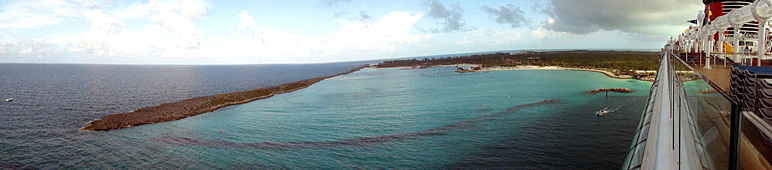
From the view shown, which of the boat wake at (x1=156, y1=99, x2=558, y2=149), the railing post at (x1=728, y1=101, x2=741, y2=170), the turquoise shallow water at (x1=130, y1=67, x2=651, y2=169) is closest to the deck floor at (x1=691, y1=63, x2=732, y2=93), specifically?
the turquoise shallow water at (x1=130, y1=67, x2=651, y2=169)

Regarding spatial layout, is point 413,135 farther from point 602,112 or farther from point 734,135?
point 734,135

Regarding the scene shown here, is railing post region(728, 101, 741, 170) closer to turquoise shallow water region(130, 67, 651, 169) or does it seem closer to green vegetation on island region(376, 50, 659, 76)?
turquoise shallow water region(130, 67, 651, 169)

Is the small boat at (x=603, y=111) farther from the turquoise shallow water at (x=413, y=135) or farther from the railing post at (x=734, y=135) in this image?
the railing post at (x=734, y=135)

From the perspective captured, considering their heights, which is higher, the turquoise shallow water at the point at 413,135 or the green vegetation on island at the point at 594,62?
the green vegetation on island at the point at 594,62

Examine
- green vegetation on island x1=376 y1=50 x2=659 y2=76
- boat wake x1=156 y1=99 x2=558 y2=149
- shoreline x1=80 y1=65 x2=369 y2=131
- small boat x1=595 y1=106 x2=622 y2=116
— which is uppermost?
green vegetation on island x1=376 y1=50 x2=659 y2=76

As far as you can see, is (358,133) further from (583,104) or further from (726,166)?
(726,166)

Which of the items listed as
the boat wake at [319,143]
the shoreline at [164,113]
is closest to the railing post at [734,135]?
the boat wake at [319,143]
